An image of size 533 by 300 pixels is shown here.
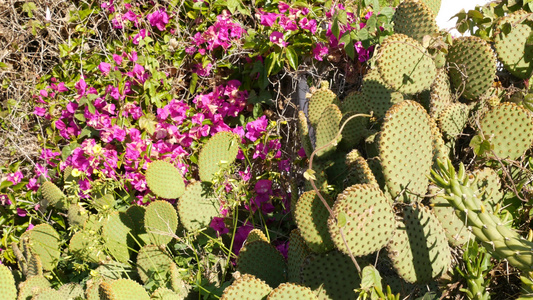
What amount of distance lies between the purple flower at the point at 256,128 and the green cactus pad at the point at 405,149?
1460 mm

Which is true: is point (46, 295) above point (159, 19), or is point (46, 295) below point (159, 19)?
below

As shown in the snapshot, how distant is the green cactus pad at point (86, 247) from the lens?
2513mm

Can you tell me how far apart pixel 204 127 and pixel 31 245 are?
124 cm

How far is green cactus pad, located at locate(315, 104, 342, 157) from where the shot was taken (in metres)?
2.07

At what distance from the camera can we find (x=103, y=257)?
2.60 meters

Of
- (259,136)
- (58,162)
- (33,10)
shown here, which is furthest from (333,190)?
(33,10)

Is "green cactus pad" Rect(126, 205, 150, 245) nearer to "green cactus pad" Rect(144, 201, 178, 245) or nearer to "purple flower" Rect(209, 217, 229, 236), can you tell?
"green cactus pad" Rect(144, 201, 178, 245)

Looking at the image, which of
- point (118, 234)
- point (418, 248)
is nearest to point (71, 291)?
point (118, 234)

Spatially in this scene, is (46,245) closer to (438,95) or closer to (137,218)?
(137,218)

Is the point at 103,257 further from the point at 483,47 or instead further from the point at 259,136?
the point at 483,47

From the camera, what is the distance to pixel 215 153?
2.71m

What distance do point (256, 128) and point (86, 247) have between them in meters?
1.20

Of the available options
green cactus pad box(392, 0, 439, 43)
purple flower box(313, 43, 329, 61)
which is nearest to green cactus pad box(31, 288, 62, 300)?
purple flower box(313, 43, 329, 61)

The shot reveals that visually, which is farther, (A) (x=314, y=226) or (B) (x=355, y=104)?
(B) (x=355, y=104)
